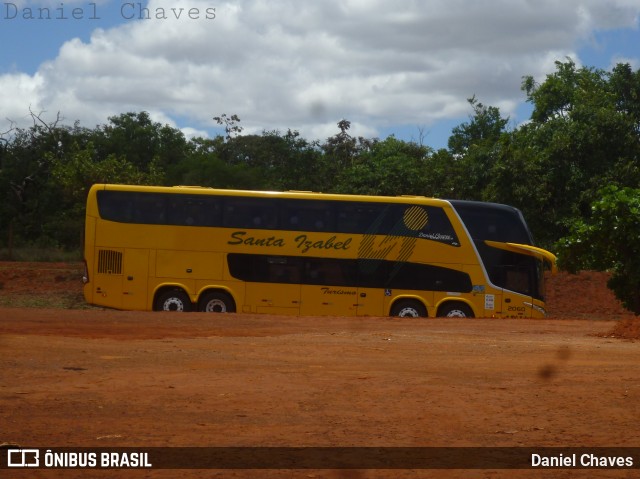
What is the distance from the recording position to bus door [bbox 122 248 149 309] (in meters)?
23.0

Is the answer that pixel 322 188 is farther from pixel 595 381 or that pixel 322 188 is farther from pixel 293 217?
pixel 595 381

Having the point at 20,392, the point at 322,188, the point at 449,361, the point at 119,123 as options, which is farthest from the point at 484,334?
the point at 119,123

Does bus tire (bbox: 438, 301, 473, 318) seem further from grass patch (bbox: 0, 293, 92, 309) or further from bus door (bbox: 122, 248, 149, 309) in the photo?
grass patch (bbox: 0, 293, 92, 309)

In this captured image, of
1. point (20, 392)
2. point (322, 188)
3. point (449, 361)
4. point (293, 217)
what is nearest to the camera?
point (20, 392)

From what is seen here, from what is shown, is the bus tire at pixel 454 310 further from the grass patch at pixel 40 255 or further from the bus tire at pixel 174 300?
the grass patch at pixel 40 255

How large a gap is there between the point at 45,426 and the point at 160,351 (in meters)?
4.92

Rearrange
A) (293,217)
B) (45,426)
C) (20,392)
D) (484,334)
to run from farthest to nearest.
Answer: (293,217) < (484,334) < (20,392) < (45,426)

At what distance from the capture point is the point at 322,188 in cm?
4631

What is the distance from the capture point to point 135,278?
23.0 m

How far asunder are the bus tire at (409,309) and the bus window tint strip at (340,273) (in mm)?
396

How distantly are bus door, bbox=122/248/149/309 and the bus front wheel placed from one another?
23.4 ft

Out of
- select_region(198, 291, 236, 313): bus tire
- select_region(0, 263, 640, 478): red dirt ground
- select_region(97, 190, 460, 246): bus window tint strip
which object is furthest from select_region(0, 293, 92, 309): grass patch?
select_region(0, 263, 640, 478): red dirt ground

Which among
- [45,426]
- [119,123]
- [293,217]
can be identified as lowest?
[45,426]

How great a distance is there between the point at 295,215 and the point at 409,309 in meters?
3.57
